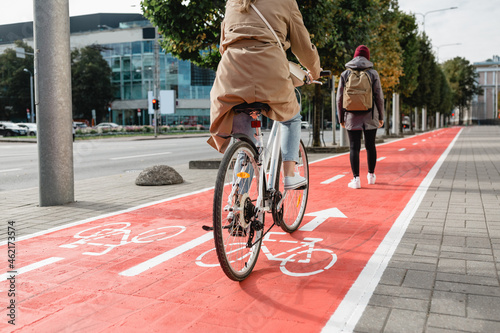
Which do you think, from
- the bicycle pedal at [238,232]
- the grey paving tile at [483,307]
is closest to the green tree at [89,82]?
the bicycle pedal at [238,232]

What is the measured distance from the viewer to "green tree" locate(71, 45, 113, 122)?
217 ft

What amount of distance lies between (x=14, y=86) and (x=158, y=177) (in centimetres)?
6410

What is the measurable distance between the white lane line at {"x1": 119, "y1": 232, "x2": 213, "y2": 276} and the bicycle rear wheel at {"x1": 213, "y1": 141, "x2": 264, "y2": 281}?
758 millimetres

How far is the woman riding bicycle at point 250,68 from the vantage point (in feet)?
11.1

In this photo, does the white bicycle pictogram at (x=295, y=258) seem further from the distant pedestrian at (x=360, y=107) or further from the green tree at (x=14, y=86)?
the green tree at (x=14, y=86)

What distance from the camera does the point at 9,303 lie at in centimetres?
303

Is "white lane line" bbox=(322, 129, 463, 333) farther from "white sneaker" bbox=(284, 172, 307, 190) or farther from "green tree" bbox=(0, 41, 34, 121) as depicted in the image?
"green tree" bbox=(0, 41, 34, 121)

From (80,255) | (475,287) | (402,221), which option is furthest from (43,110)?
(475,287)

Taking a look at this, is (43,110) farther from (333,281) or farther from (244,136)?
(333,281)

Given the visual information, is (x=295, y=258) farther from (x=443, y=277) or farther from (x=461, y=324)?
(x=461, y=324)

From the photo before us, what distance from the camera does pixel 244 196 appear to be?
3.42m

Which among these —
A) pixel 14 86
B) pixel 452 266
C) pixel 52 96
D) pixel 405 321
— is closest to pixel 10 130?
pixel 14 86

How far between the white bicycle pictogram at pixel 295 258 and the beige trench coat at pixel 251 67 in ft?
3.08

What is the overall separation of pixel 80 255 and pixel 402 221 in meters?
3.20
